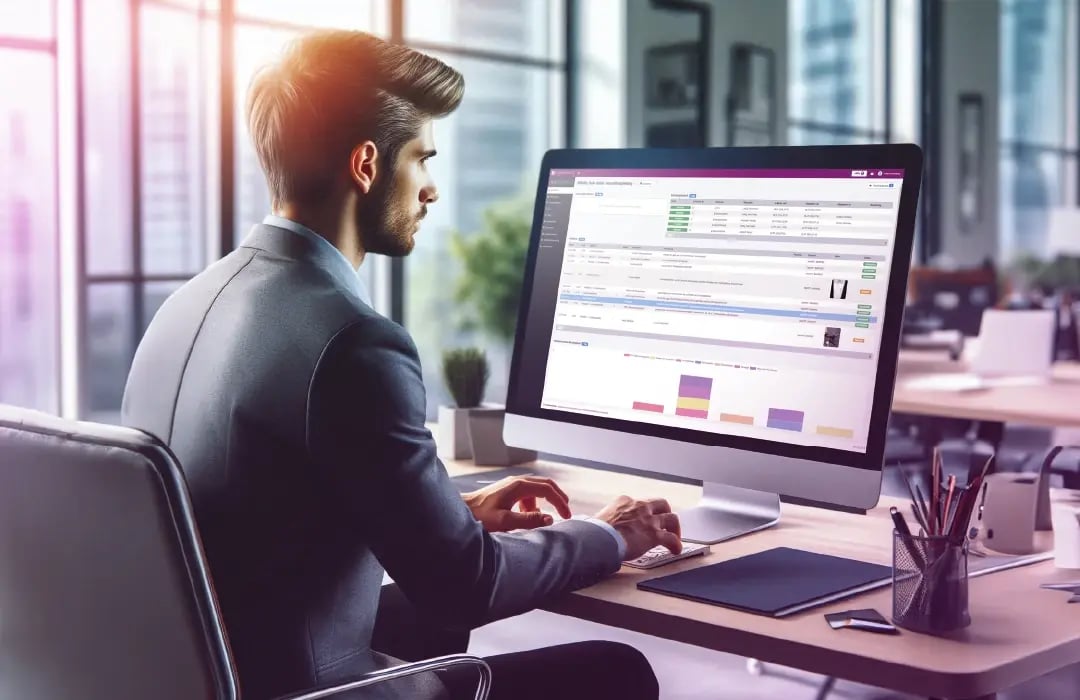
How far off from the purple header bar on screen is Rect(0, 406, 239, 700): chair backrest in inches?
36.1

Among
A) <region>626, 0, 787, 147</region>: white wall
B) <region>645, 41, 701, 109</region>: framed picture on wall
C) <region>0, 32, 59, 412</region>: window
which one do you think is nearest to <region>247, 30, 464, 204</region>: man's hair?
<region>0, 32, 59, 412</region>: window

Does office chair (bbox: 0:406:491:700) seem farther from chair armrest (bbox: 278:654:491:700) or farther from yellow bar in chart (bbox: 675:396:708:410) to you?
yellow bar in chart (bbox: 675:396:708:410)

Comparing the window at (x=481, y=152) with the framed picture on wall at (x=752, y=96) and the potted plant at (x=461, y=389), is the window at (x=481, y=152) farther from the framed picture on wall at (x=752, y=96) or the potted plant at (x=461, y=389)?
the potted plant at (x=461, y=389)

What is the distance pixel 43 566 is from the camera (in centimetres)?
118

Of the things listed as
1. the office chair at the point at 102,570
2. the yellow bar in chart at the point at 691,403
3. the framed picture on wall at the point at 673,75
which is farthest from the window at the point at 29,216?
Answer: the office chair at the point at 102,570

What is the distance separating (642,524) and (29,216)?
4882 mm

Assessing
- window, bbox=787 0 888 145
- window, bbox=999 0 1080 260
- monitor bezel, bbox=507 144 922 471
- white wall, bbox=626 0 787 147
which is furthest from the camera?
window, bbox=999 0 1080 260

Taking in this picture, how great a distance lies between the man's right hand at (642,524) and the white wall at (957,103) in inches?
379

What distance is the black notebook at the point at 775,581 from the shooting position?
4.34 feet

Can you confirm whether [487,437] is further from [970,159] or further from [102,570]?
[970,159]

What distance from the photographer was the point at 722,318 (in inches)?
66.2

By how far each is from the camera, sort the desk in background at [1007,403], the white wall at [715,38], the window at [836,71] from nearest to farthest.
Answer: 1. the desk in background at [1007,403]
2. the white wall at [715,38]
3. the window at [836,71]

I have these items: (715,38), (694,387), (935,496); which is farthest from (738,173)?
(715,38)

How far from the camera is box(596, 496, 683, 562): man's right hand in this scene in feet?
5.00
